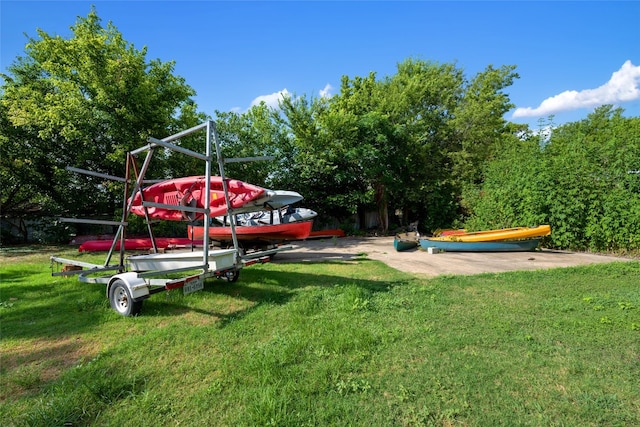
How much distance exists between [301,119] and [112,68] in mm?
8217

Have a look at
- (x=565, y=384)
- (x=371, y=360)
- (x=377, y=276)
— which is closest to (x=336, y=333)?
(x=371, y=360)

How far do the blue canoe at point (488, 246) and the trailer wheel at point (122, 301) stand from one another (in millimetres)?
8268

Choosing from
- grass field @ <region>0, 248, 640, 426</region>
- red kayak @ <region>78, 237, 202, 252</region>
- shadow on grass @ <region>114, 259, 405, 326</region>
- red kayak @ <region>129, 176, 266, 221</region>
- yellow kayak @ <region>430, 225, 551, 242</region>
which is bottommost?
grass field @ <region>0, 248, 640, 426</region>

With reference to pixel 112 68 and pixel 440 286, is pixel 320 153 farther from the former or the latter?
pixel 440 286

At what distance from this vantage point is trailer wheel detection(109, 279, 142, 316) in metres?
3.95

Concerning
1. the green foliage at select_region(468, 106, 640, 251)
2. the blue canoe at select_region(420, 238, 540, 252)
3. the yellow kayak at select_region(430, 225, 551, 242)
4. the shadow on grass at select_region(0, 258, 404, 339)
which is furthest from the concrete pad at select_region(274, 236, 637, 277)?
the shadow on grass at select_region(0, 258, 404, 339)

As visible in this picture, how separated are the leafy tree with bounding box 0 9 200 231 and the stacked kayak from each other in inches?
468

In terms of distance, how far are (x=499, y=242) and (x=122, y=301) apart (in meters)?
9.54

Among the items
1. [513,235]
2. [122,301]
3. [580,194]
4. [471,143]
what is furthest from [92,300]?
[471,143]

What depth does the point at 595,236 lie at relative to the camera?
8609mm

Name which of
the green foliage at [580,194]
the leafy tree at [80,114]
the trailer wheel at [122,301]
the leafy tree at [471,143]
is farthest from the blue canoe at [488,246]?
the leafy tree at [80,114]

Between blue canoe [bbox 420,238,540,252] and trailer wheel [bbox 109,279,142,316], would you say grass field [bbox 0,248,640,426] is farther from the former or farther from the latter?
blue canoe [bbox 420,238,540,252]

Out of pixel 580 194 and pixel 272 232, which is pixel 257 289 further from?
pixel 580 194

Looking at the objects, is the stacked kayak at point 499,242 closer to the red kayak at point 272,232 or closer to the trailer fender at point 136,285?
the red kayak at point 272,232
